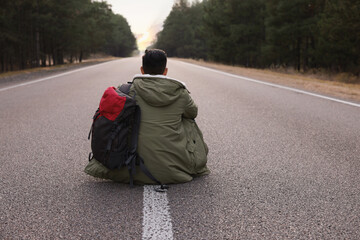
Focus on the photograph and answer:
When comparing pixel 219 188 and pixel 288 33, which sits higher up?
pixel 288 33

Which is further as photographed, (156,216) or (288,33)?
(288,33)

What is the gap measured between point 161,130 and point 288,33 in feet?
91.6

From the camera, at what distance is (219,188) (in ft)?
10.5

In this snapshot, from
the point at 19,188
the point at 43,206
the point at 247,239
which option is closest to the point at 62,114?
the point at 19,188

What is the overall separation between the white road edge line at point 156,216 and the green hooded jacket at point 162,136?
23cm

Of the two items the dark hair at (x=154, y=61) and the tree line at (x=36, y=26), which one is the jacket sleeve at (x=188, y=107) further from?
the tree line at (x=36, y=26)

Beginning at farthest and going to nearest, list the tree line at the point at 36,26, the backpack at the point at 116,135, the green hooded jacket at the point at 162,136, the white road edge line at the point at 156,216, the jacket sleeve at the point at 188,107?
1. the tree line at the point at 36,26
2. the jacket sleeve at the point at 188,107
3. the green hooded jacket at the point at 162,136
4. the backpack at the point at 116,135
5. the white road edge line at the point at 156,216

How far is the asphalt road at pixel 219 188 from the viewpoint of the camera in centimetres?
244

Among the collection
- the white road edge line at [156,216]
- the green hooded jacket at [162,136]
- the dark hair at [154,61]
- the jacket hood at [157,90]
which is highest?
the dark hair at [154,61]

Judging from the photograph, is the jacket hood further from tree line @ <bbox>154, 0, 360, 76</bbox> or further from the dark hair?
tree line @ <bbox>154, 0, 360, 76</bbox>

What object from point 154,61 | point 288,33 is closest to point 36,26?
point 288,33

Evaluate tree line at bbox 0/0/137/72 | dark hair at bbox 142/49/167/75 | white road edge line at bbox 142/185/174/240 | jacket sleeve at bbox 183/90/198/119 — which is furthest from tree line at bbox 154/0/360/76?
tree line at bbox 0/0/137/72

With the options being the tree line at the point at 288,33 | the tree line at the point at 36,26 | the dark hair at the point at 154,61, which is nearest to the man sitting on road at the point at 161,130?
the dark hair at the point at 154,61

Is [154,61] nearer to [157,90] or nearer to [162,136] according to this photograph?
[157,90]
